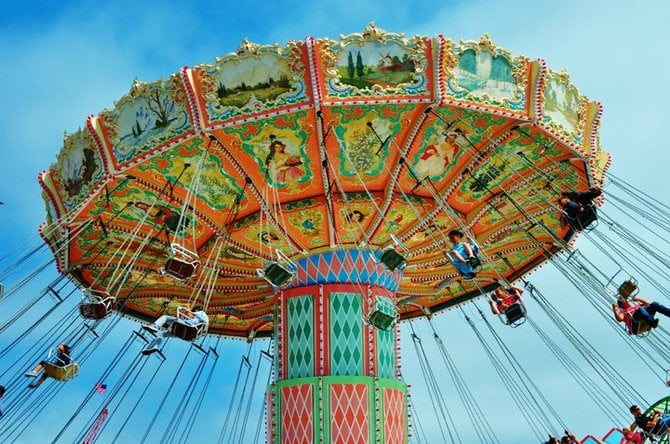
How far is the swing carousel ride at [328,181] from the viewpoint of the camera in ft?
39.0

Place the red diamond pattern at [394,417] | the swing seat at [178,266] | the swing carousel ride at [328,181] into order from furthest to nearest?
the red diamond pattern at [394,417], the swing seat at [178,266], the swing carousel ride at [328,181]

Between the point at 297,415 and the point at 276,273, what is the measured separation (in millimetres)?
2825

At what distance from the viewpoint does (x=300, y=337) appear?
1409cm

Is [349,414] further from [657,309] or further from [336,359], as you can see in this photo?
[657,309]

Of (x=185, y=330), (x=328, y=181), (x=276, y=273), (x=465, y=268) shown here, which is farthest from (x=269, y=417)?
(x=465, y=268)

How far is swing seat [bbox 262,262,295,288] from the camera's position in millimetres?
11766

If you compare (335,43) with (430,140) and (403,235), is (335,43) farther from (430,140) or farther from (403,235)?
(403,235)

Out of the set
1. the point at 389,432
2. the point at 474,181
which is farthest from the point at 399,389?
the point at 474,181

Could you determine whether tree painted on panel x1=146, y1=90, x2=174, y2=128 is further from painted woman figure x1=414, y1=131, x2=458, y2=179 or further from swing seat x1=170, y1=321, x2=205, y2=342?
painted woman figure x1=414, y1=131, x2=458, y2=179

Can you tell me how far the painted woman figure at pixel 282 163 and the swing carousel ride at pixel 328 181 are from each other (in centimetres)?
4

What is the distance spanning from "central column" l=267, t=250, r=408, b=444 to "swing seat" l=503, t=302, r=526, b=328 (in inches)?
112

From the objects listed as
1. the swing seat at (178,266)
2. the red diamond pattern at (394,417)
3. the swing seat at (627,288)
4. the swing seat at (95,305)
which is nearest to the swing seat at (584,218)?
the swing seat at (627,288)

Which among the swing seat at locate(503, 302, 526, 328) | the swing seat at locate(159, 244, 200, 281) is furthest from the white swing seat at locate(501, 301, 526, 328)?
the swing seat at locate(159, 244, 200, 281)

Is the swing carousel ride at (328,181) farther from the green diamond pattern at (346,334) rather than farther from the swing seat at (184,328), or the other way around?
the swing seat at (184,328)
